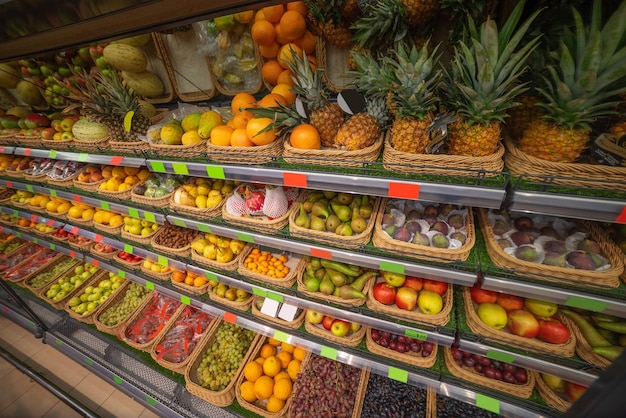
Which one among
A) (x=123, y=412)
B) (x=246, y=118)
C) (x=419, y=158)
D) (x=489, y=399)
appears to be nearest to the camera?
(x=419, y=158)

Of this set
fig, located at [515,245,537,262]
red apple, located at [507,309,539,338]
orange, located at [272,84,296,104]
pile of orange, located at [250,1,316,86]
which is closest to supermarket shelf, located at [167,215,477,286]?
fig, located at [515,245,537,262]

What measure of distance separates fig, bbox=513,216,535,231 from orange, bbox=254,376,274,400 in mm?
1805

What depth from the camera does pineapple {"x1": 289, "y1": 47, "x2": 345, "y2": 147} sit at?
1208 mm

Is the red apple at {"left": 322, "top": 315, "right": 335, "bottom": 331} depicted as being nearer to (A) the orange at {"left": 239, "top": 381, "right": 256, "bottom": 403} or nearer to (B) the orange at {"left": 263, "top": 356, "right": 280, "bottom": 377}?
(B) the orange at {"left": 263, "top": 356, "right": 280, "bottom": 377}

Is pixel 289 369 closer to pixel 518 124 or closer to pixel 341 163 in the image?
pixel 341 163

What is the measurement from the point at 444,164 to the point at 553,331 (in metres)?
0.88

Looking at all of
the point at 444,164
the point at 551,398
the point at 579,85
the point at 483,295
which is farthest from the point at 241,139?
the point at 551,398

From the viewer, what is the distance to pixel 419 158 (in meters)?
0.96

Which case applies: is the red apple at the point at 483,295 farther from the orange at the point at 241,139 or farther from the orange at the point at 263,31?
the orange at the point at 263,31

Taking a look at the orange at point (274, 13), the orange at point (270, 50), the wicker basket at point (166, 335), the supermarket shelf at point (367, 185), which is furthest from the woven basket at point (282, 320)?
the orange at point (274, 13)

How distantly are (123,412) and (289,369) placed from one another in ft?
5.49

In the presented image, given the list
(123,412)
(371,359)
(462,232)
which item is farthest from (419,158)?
(123,412)

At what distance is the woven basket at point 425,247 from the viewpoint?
1067 mm

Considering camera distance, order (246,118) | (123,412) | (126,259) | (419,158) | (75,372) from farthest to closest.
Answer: (75,372)
(126,259)
(123,412)
(246,118)
(419,158)
